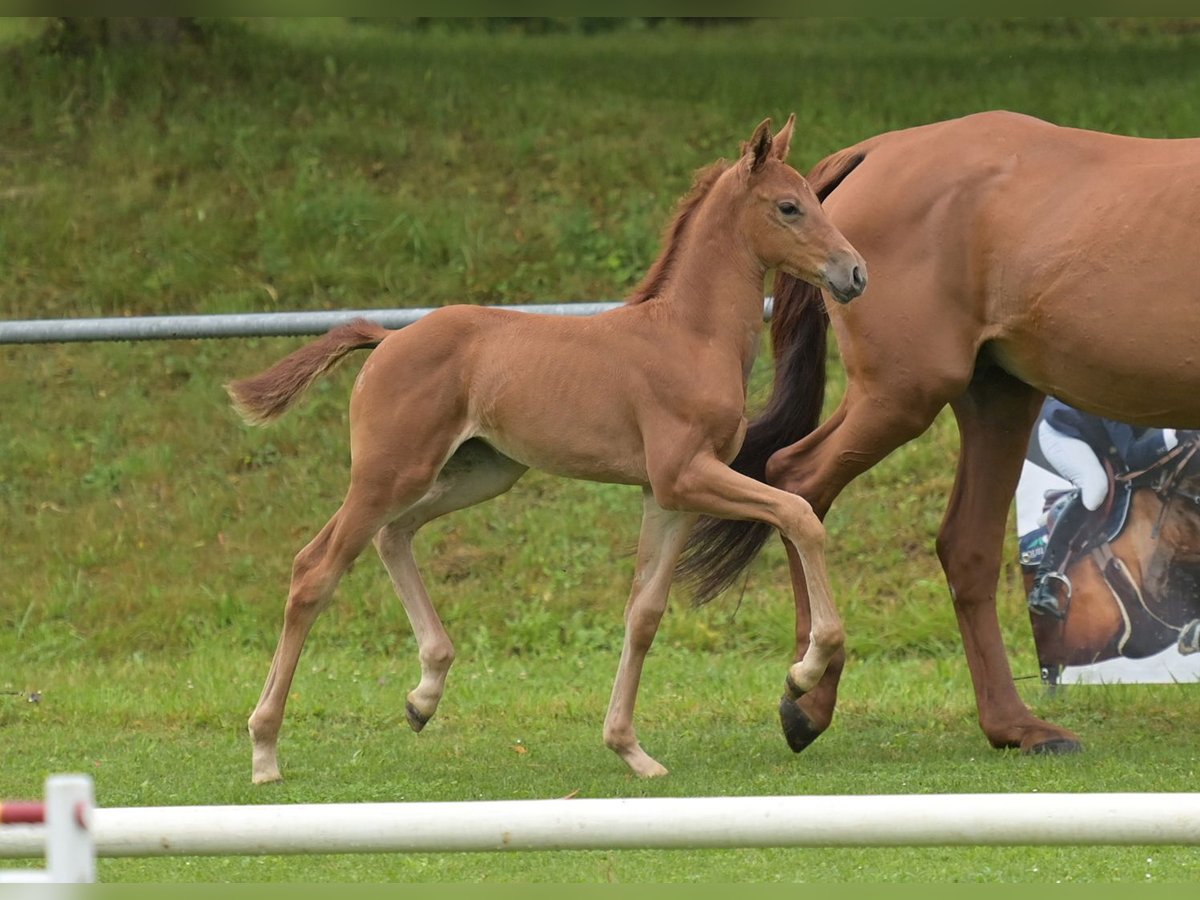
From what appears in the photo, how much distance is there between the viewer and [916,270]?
5.97m

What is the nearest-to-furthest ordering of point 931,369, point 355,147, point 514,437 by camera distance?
point 514,437, point 931,369, point 355,147

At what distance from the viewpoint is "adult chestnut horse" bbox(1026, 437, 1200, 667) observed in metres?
7.07

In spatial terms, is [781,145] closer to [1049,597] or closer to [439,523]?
[1049,597]

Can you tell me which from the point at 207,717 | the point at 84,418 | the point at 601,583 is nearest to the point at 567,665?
the point at 601,583

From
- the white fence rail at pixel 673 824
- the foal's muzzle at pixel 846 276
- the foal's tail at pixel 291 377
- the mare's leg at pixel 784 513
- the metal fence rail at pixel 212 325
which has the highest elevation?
the foal's muzzle at pixel 846 276

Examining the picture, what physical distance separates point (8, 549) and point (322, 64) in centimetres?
566

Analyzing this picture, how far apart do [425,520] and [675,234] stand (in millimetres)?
1347

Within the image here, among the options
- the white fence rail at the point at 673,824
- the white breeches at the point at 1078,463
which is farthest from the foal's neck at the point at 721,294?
the white fence rail at the point at 673,824

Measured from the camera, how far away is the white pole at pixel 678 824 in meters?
2.70

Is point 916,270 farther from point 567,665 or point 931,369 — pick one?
point 567,665

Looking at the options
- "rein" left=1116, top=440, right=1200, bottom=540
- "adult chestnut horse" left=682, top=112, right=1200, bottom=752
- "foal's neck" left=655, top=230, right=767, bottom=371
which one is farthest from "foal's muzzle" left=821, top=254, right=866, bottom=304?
"rein" left=1116, top=440, right=1200, bottom=540

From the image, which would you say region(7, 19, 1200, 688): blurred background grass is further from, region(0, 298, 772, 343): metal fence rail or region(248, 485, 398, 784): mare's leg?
region(248, 485, 398, 784): mare's leg

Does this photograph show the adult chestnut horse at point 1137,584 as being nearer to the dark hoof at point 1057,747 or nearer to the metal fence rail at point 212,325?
the dark hoof at point 1057,747

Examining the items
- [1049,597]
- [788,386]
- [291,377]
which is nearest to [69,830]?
[291,377]
